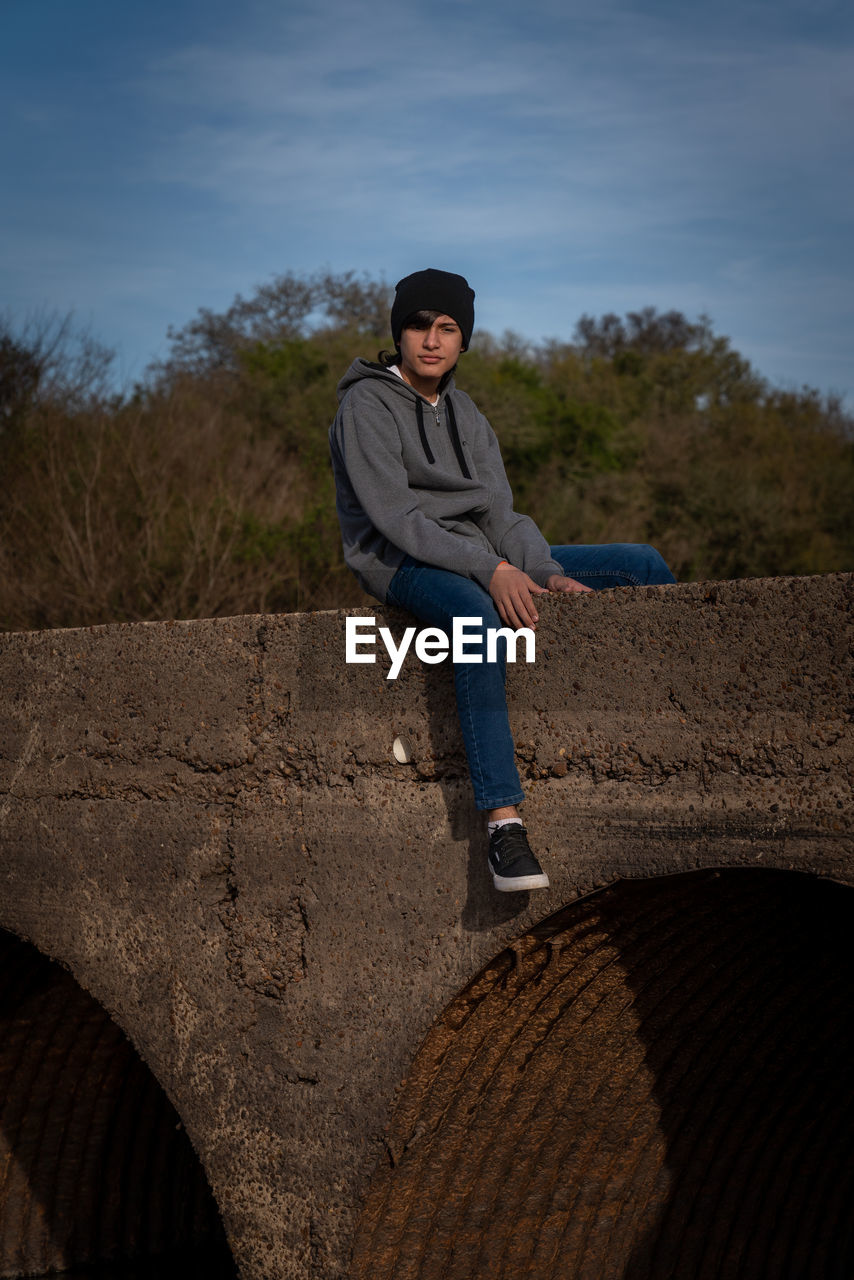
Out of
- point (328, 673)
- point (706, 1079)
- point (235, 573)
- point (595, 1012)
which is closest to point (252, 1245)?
point (595, 1012)

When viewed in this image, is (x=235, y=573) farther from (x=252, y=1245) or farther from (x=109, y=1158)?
(x=252, y=1245)

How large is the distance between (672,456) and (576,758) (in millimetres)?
22639

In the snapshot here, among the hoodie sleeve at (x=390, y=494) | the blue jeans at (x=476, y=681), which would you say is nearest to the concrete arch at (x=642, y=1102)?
the blue jeans at (x=476, y=681)

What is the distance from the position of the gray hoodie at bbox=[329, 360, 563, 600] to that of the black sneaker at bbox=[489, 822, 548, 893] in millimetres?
634

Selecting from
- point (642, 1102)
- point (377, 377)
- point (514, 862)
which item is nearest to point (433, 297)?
point (377, 377)

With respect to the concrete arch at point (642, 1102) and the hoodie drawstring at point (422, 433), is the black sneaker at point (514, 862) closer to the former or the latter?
the concrete arch at point (642, 1102)

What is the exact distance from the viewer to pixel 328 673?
10.5ft

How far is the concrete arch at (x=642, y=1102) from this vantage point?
3020mm

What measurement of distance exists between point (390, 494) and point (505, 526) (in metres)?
0.43

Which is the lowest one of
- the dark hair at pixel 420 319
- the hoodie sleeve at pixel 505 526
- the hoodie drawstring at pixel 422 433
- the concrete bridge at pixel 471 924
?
the concrete bridge at pixel 471 924

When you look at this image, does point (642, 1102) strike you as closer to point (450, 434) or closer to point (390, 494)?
point (390, 494)

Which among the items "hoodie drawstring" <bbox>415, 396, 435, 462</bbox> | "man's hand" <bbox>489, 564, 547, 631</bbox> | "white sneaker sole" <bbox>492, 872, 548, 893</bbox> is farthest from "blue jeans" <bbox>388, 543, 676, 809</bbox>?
"hoodie drawstring" <bbox>415, 396, 435, 462</bbox>

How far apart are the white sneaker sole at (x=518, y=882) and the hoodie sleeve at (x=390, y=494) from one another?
729 mm

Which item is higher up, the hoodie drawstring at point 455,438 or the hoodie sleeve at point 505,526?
the hoodie drawstring at point 455,438
